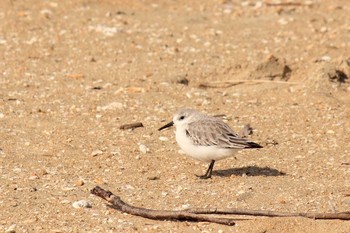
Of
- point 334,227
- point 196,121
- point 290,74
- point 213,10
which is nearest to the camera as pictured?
point 334,227

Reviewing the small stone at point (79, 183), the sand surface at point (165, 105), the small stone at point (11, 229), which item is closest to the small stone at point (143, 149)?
the sand surface at point (165, 105)

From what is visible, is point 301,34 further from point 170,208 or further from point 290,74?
point 170,208

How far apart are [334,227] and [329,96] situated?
3693 mm

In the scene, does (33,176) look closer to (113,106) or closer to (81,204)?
(81,204)

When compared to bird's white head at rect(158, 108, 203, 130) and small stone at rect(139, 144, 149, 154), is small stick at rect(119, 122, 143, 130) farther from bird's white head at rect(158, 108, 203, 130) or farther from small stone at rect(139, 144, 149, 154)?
bird's white head at rect(158, 108, 203, 130)

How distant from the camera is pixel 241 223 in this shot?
22.5ft

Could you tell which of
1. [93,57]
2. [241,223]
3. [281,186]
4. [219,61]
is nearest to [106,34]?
[93,57]

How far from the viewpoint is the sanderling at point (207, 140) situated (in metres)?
8.01

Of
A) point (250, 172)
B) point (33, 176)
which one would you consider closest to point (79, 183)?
point (33, 176)

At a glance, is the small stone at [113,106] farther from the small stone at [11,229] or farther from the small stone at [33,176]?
the small stone at [11,229]

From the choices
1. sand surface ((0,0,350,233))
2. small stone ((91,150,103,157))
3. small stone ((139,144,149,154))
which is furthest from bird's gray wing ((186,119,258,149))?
small stone ((91,150,103,157))

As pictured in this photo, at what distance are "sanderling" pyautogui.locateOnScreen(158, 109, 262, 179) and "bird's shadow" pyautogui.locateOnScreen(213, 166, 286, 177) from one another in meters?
0.22

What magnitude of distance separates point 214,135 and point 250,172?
1.58 ft

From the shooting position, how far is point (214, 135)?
8.18m
